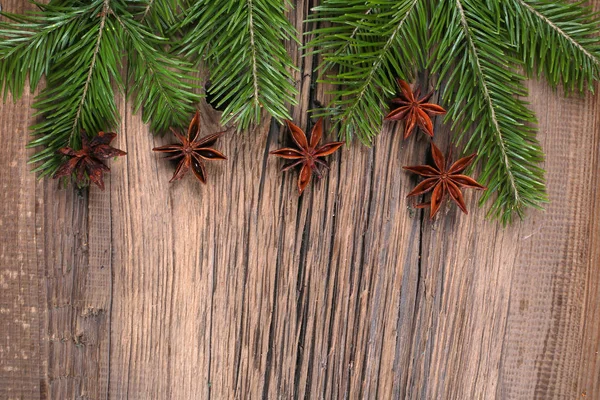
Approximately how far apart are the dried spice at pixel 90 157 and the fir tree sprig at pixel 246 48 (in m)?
0.19

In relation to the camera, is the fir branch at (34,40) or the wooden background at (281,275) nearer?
the fir branch at (34,40)

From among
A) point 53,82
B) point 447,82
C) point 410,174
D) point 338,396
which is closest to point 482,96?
point 447,82

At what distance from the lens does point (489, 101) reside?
100 cm

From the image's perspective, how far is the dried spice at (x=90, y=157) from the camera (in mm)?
991

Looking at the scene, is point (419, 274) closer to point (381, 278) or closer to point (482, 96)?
point (381, 278)

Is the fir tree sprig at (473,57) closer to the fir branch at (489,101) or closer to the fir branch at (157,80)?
the fir branch at (489,101)

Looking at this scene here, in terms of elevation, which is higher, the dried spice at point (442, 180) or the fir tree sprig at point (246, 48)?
the fir tree sprig at point (246, 48)

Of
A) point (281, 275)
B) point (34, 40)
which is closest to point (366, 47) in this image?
point (281, 275)

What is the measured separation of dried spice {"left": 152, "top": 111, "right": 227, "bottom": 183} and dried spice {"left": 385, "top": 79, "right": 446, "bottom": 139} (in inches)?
11.9

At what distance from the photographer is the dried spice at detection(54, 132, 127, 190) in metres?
0.99

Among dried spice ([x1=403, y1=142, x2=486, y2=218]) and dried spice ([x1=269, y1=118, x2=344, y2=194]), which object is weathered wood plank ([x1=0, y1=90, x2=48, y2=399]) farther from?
dried spice ([x1=403, y1=142, x2=486, y2=218])

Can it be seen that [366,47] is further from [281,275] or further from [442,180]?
[281,275]

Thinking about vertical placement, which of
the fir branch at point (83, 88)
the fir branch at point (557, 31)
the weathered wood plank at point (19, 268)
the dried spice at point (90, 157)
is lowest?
the weathered wood plank at point (19, 268)

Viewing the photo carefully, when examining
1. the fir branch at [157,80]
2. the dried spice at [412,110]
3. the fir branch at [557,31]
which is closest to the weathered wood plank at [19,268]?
the fir branch at [157,80]
